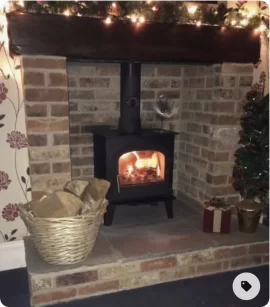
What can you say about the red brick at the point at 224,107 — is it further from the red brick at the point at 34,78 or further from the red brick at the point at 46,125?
the red brick at the point at 34,78

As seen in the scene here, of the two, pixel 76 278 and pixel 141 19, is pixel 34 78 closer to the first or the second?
pixel 141 19

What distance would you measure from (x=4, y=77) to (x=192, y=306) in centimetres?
163

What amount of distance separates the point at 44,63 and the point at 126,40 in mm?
479

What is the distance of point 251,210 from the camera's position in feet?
6.60

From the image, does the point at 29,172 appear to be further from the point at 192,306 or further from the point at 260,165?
the point at 260,165

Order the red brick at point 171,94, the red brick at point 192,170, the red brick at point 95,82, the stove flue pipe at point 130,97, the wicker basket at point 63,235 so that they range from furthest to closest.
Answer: the red brick at point 171,94 < the red brick at point 192,170 < the red brick at point 95,82 < the stove flue pipe at point 130,97 < the wicker basket at point 63,235

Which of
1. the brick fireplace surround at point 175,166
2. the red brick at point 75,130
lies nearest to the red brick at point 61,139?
the brick fireplace surround at point 175,166

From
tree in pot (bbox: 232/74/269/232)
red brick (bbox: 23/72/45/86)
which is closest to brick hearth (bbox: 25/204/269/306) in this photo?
tree in pot (bbox: 232/74/269/232)

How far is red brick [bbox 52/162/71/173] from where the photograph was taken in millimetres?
1848

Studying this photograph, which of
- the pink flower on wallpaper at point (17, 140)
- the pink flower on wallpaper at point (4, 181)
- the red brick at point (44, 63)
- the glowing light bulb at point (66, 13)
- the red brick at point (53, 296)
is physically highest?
the glowing light bulb at point (66, 13)

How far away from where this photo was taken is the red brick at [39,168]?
181cm

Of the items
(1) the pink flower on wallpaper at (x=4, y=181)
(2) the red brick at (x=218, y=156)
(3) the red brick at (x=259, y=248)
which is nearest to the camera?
(1) the pink flower on wallpaper at (x=4, y=181)

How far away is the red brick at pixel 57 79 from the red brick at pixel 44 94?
0.04m

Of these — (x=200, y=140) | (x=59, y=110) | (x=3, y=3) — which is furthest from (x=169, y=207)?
(x=3, y=3)
